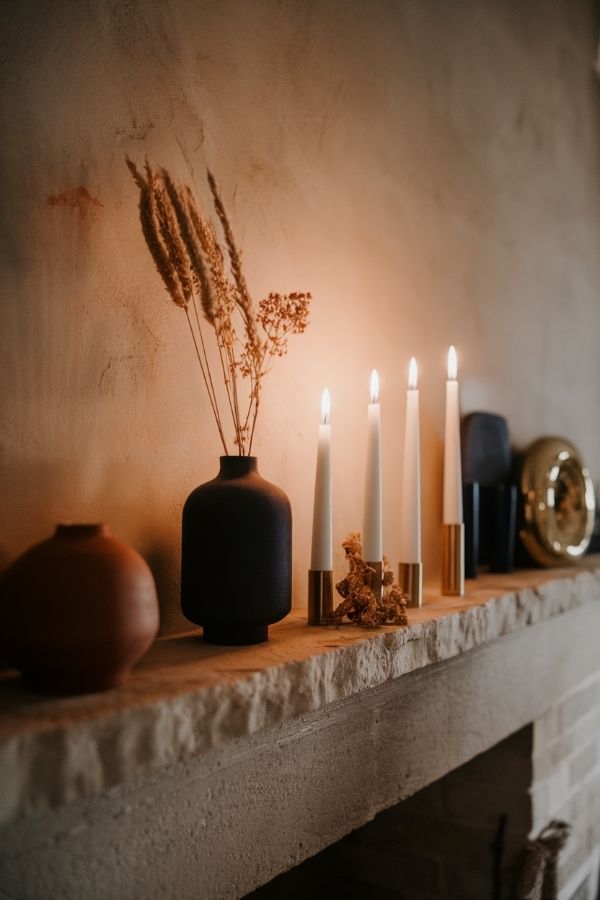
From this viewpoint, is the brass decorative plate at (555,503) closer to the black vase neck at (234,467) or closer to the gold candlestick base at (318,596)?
the gold candlestick base at (318,596)

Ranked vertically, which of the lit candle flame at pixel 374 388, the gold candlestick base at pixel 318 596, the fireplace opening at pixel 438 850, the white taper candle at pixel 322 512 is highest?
the lit candle flame at pixel 374 388

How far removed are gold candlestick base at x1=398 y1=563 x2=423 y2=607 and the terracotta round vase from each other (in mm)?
590

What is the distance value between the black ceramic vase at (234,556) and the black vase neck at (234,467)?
12mm

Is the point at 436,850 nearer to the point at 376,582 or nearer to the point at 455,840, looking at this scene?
the point at 455,840

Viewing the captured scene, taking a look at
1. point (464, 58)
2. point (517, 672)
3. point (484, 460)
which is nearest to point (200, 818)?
point (517, 672)

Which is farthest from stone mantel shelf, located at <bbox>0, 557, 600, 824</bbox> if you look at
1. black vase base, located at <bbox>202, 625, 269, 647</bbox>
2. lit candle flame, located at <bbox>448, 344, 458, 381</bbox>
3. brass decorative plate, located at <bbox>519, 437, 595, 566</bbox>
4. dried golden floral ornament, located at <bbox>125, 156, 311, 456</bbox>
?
brass decorative plate, located at <bbox>519, 437, 595, 566</bbox>

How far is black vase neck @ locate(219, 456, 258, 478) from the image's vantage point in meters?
0.90

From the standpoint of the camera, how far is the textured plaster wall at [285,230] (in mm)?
818

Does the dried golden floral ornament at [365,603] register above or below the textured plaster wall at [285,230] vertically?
below

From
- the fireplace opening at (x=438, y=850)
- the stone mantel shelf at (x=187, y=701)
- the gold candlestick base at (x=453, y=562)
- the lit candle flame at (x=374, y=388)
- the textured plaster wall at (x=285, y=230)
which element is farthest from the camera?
the fireplace opening at (x=438, y=850)

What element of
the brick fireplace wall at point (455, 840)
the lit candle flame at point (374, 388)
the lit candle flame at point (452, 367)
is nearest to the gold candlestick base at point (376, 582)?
the lit candle flame at point (374, 388)

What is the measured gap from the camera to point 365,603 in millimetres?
1028

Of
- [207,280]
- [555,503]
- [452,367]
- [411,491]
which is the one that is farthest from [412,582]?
[555,503]

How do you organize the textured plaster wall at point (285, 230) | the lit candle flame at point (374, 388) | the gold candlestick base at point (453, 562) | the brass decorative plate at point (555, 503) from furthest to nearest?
the brass decorative plate at point (555, 503)
the gold candlestick base at point (453, 562)
the lit candle flame at point (374, 388)
the textured plaster wall at point (285, 230)
